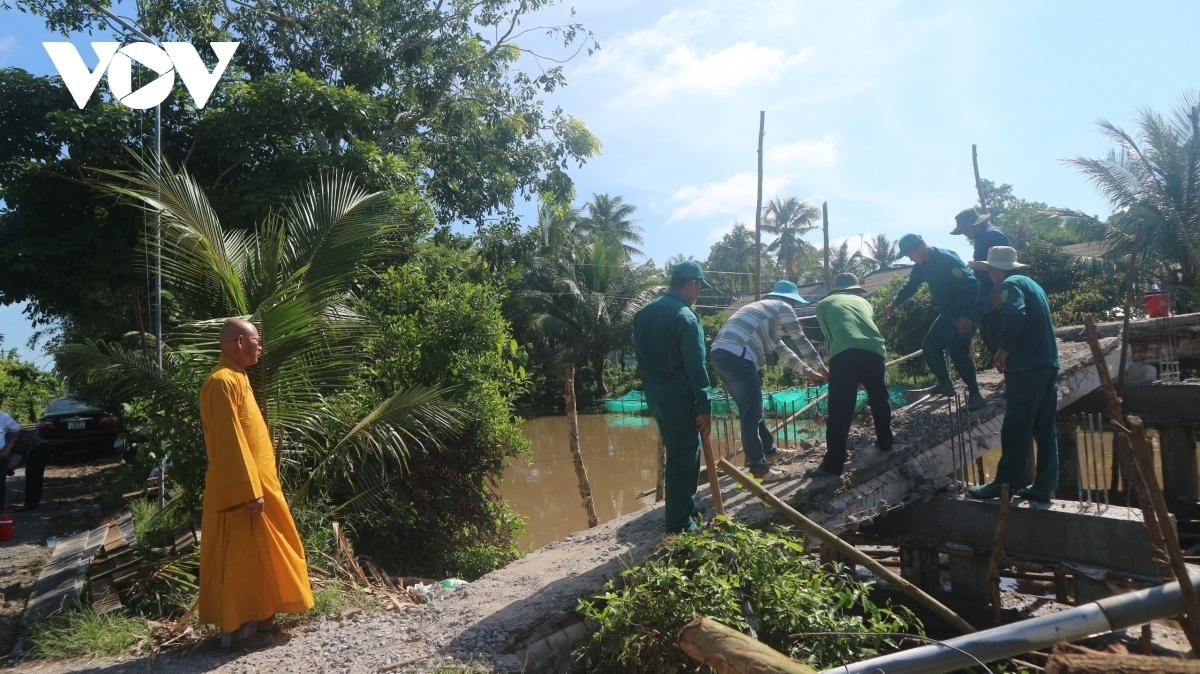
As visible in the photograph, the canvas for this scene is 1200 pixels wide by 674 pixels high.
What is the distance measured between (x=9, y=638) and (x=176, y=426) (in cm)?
172

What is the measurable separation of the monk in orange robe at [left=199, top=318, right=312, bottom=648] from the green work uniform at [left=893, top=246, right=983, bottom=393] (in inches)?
214

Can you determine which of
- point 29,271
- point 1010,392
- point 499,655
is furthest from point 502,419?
point 29,271

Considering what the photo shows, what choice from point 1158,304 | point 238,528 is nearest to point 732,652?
point 238,528

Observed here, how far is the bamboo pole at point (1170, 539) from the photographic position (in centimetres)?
213

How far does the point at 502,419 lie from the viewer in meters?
8.00

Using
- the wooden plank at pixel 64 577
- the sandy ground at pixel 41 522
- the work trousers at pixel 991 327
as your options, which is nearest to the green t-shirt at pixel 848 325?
the work trousers at pixel 991 327

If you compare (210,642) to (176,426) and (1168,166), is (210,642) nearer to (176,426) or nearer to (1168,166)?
(176,426)

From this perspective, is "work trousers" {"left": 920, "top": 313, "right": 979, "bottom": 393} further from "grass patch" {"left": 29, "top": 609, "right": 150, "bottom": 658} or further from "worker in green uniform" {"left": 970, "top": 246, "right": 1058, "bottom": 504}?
"grass patch" {"left": 29, "top": 609, "right": 150, "bottom": 658}

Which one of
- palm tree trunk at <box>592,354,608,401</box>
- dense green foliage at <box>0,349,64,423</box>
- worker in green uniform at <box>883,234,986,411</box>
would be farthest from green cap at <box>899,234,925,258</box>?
dense green foliage at <box>0,349,64,423</box>

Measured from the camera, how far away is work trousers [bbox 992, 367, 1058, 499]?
5.71 meters

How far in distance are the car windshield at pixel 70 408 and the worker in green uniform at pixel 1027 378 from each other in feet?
56.7

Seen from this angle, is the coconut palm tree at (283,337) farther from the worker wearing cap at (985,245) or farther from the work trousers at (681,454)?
the worker wearing cap at (985,245)

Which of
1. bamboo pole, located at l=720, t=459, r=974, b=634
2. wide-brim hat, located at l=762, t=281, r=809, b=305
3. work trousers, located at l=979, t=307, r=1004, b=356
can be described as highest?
wide-brim hat, located at l=762, t=281, r=809, b=305

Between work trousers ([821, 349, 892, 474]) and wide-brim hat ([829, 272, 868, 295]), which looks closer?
work trousers ([821, 349, 892, 474])
